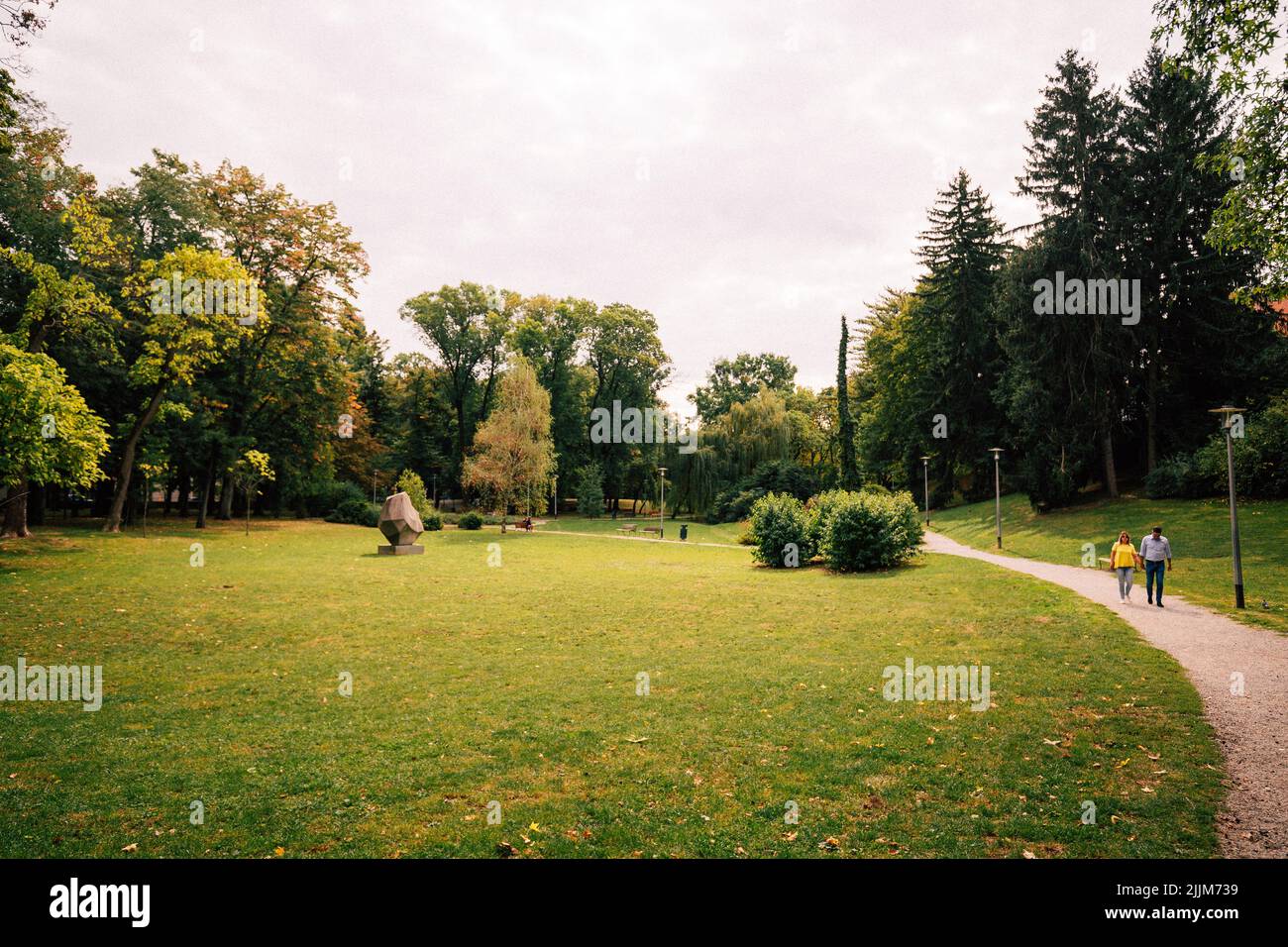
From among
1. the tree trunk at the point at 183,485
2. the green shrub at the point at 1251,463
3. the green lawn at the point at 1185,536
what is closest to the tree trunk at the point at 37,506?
the tree trunk at the point at 183,485

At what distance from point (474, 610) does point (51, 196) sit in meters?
25.5

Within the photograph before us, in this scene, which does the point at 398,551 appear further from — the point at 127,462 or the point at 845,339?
the point at 845,339

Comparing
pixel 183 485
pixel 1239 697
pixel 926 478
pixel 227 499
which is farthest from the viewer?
pixel 183 485

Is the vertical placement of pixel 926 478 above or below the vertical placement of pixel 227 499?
above

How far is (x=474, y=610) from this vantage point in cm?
1427

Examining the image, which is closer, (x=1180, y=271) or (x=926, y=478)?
(x=1180, y=271)

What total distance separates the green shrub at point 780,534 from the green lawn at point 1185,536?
924 centimetres

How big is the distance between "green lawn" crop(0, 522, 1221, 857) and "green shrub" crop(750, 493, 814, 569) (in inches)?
306

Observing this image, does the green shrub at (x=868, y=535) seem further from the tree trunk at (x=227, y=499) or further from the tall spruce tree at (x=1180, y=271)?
the tree trunk at (x=227, y=499)

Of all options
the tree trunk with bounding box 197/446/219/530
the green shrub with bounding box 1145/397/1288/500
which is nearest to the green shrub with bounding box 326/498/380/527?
the tree trunk with bounding box 197/446/219/530

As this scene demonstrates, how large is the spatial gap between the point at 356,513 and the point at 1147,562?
40.5 metres

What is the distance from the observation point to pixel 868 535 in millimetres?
20375

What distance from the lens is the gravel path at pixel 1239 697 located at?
4.97 metres

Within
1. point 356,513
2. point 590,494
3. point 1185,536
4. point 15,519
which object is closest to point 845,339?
point 590,494
